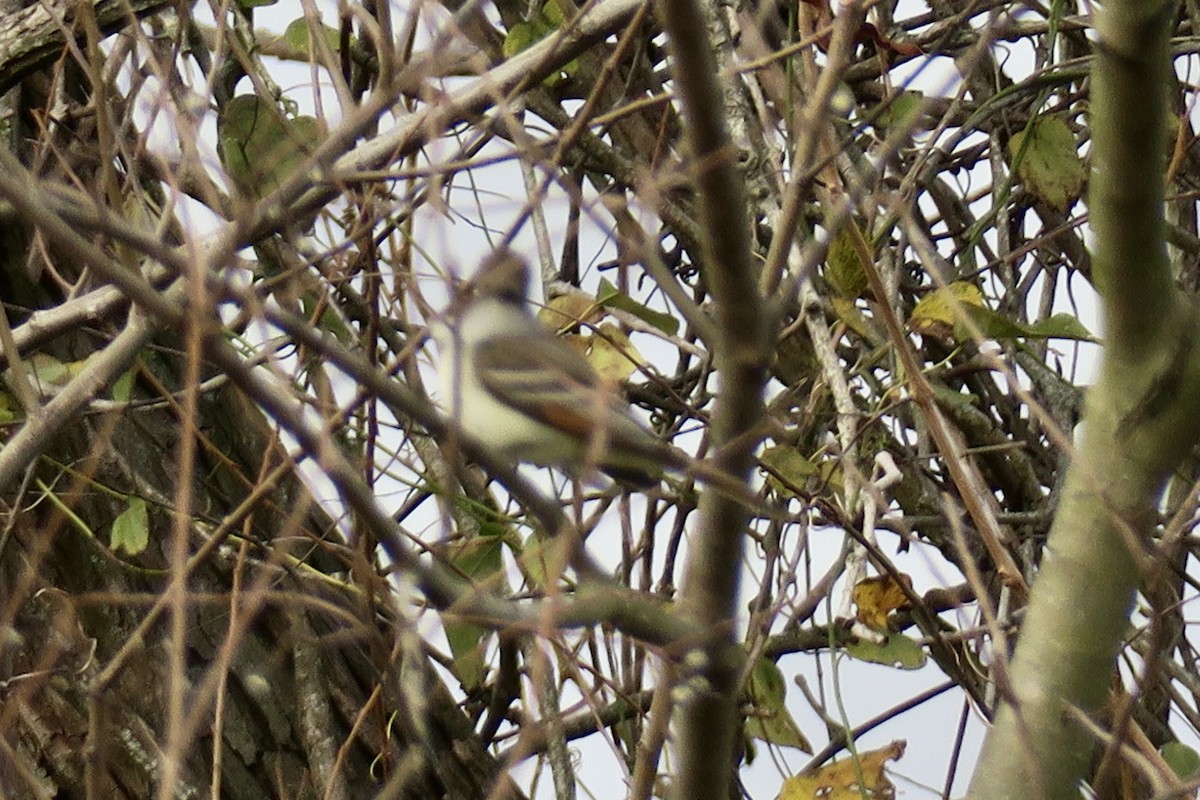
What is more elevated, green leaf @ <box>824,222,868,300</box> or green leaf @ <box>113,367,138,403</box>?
green leaf @ <box>113,367,138,403</box>

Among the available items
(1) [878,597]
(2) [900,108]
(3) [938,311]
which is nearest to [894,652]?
(1) [878,597]

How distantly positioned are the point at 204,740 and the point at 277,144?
1.39 meters

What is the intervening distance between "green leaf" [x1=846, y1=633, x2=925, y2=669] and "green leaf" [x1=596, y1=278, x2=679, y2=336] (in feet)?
2.53

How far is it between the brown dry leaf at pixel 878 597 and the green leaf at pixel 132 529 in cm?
151

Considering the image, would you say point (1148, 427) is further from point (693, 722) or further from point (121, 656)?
point (121, 656)

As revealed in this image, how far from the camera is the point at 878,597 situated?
3.12m

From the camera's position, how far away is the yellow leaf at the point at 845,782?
2.97 m

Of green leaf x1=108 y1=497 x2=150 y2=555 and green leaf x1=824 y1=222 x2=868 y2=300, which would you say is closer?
green leaf x1=824 y1=222 x2=868 y2=300

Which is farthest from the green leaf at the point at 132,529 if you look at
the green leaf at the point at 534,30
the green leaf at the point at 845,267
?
the green leaf at the point at 845,267

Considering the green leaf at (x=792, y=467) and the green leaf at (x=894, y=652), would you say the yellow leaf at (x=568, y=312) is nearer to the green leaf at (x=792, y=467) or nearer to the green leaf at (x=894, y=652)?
the green leaf at (x=792, y=467)

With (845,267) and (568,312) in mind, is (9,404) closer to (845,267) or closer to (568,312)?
(568,312)

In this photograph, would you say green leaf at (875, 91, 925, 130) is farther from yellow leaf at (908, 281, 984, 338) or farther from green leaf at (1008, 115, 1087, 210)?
yellow leaf at (908, 281, 984, 338)

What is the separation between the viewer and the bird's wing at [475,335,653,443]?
2.60 m

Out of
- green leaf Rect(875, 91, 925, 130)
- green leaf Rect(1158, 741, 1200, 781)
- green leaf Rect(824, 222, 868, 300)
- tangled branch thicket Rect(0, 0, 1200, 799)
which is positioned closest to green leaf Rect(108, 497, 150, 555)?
tangled branch thicket Rect(0, 0, 1200, 799)
